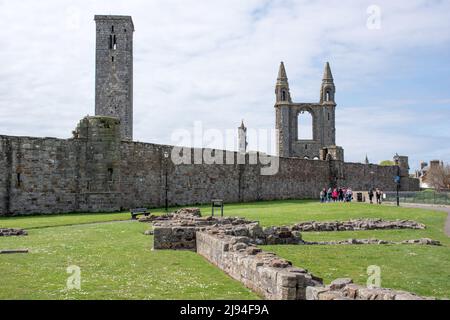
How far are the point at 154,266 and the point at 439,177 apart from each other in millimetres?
104421

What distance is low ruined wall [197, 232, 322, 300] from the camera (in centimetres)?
812

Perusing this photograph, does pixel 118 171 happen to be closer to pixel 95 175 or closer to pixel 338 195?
pixel 95 175

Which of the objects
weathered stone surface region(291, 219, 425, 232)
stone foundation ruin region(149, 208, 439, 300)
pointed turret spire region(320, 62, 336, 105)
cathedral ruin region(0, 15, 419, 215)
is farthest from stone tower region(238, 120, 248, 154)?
stone foundation ruin region(149, 208, 439, 300)

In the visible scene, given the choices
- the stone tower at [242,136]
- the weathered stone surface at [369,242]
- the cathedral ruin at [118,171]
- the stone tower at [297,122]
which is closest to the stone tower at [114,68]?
the cathedral ruin at [118,171]

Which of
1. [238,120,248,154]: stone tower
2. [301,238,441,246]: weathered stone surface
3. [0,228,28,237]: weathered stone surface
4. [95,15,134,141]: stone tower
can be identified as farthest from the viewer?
[238,120,248,154]: stone tower

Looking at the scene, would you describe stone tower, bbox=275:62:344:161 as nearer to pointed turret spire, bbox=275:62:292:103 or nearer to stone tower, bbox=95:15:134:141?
pointed turret spire, bbox=275:62:292:103

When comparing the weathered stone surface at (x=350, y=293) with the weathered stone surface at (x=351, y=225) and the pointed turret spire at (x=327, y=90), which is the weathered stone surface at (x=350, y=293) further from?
the pointed turret spire at (x=327, y=90)

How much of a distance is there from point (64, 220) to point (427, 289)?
782 inches

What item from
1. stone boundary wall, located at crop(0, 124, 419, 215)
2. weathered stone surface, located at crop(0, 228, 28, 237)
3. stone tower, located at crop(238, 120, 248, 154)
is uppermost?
stone tower, located at crop(238, 120, 248, 154)

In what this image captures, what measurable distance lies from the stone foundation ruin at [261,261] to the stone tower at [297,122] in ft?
249

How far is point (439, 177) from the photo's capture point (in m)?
108

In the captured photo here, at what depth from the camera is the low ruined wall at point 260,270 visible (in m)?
8.12

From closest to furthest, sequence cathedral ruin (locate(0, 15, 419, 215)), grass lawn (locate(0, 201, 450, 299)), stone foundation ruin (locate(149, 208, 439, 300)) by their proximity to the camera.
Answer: stone foundation ruin (locate(149, 208, 439, 300))
grass lawn (locate(0, 201, 450, 299))
cathedral ruin (locate(0, 15, 419, 215))

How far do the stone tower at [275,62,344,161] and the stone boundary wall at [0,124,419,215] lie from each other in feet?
166
